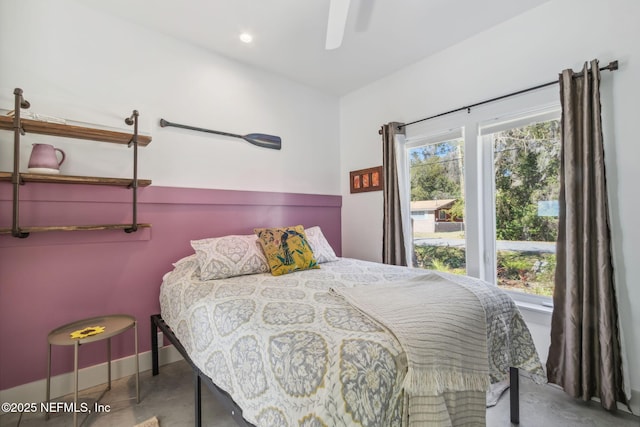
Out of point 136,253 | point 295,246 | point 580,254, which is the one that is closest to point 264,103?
point 295,246

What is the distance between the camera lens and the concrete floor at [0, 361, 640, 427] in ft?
5.40

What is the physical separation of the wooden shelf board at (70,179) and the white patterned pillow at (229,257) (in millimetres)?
605

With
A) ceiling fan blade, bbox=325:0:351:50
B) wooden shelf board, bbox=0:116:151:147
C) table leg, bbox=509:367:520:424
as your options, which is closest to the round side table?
wooden shelf board, bbox=0:116:151:147

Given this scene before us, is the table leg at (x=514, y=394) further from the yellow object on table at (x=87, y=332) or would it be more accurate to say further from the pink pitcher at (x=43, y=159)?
the pink pitcher at (x=43, y=159)

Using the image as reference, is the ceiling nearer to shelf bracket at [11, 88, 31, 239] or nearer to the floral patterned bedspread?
shelf bracket at [11, 88, 31, 239]

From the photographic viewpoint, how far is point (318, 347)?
980mm

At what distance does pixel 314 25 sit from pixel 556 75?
1751mm

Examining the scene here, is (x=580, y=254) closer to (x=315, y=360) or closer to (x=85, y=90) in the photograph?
(x=315, y=360)

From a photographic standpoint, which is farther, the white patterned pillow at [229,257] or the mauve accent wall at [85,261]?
the white patterned pillow at [229,257]

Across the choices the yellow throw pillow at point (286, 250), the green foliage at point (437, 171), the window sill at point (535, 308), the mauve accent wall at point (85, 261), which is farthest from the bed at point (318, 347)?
the green foliage at point (437, 171)

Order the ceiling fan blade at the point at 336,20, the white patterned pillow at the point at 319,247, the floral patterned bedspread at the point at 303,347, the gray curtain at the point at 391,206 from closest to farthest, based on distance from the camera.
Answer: the floral patterned bedspread at the point at 303,347 < the ceiling fan blade at the point at 336,20 < the white patterned pillow at the point at 319,247 < the gray curtain at the point at 391,206

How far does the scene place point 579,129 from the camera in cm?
186

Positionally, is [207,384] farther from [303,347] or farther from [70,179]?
[70,179]

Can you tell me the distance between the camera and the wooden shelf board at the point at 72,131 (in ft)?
5.57
